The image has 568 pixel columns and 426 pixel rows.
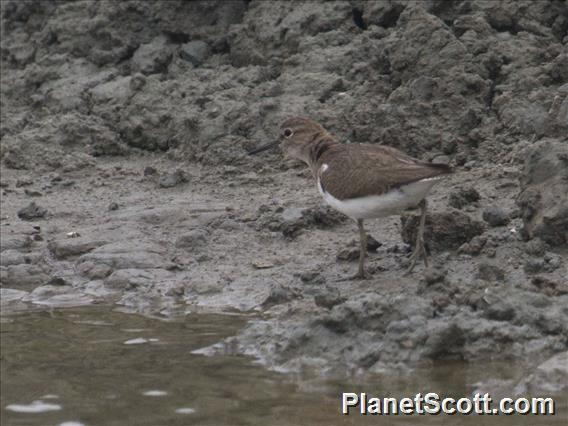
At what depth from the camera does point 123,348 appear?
789 centimetres

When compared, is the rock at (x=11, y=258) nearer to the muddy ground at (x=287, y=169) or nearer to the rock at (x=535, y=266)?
the muddy ground at (x=287, y=169)

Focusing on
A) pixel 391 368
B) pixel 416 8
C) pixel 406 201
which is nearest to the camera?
pixel 391 368

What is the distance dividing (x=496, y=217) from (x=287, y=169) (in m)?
2.73

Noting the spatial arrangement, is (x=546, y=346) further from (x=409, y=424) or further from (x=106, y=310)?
(x=106, y=310)

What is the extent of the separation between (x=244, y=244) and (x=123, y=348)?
7.46 ft

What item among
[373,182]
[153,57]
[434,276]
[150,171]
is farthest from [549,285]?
[153,57]

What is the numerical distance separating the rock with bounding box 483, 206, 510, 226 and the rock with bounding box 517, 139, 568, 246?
31 centimetres

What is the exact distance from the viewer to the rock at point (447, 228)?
8.99 metres

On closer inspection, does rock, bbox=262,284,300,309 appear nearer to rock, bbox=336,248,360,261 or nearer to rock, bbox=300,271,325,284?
rock, bbox=300,271,325,284

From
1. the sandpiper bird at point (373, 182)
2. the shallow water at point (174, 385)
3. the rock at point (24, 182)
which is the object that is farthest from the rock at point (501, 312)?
the rock at point (24, 182)

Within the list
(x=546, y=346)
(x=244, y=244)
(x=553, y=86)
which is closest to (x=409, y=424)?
(x=546, y=346)

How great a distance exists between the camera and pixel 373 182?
8.66m

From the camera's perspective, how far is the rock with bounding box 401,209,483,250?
8.99 metres

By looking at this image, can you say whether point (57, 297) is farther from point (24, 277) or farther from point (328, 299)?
point (328, 299)
